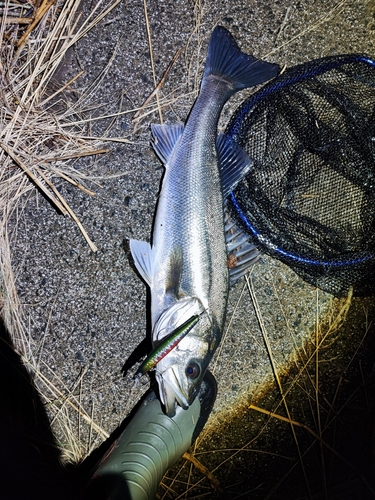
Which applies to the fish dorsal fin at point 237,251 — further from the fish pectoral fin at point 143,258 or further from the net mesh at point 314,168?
the fish pectoral fin at point 143,258

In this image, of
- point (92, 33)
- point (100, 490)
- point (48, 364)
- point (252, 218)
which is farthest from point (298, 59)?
point (100, 490)

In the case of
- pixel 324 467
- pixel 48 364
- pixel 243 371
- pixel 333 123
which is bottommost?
pixel 324 467

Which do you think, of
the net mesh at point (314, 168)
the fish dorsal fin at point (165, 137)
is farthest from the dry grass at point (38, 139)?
the net mesh at point (314, 168)

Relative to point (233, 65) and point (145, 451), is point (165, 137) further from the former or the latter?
point (145, 451)

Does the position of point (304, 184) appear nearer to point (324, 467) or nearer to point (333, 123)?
point (333, 123)

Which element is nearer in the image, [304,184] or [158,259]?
[158,259]

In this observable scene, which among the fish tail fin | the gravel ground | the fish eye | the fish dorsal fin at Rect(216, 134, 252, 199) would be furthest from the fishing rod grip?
the fish tail fin
